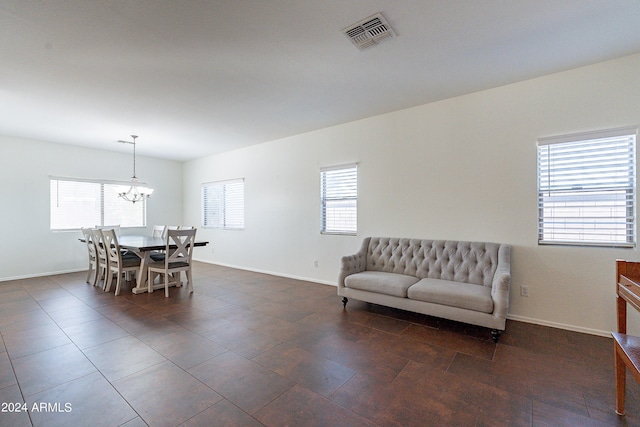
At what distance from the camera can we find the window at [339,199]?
452 centimetres

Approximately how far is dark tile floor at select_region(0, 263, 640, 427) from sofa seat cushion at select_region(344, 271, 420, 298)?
31 cm

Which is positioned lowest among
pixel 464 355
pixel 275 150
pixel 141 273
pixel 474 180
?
pixel 464 355

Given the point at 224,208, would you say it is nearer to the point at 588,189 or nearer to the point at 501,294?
the point at 501,294

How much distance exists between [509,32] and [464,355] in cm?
265

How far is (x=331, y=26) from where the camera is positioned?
221 centimetres

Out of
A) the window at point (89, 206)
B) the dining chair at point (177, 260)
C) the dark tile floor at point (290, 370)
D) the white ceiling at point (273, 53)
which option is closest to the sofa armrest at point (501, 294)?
the dark tile floor at point (290, 370)

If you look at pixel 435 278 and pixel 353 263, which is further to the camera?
pixel 353 263

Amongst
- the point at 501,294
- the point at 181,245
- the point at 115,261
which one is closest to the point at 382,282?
the point at 501,294

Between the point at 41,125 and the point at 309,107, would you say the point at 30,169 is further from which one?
the point at 309,107

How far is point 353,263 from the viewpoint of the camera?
374 centimetres

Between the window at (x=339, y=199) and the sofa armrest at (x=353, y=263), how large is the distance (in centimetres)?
51

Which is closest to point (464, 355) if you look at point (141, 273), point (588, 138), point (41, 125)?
point (588, 138)

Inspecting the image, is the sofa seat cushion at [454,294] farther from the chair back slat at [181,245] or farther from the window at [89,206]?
the window at [89,206]

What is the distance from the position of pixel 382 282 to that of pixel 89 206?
6.35 meters
